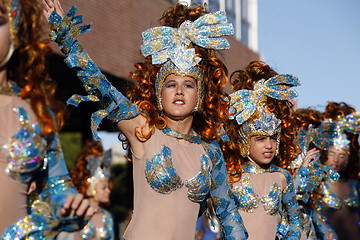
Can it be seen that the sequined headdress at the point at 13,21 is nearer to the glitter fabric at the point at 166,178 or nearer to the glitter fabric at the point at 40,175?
the glitter fabric at the point at 40,175

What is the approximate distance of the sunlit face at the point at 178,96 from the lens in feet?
16.6

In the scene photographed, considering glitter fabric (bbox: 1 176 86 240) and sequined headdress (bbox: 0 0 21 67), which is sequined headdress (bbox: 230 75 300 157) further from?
sequined headdress (bbox: 0 0 21 67)

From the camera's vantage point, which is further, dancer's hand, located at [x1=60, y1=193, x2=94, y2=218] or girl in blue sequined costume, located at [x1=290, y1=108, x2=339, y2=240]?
girl in blue sequined costume, located at [x1=290, y1=108, x2=339, y2=240]

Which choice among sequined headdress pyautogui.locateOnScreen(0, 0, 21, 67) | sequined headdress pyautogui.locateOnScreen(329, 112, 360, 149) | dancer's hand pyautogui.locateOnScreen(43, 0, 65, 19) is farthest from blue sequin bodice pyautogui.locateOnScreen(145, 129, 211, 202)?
sequined headdress pyautogui.locateOnScreen(329, 112, 360, 149)

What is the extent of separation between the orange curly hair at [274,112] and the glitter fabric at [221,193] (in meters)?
1.11

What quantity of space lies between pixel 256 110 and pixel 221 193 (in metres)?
1.41

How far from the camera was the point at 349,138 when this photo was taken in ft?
30.0

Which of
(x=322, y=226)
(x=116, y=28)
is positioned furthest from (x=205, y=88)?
(x=116, y=28)

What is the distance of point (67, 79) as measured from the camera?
1179 cm

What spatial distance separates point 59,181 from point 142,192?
4.55 feet

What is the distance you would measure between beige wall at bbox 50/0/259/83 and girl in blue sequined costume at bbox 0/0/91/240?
6.52 meters

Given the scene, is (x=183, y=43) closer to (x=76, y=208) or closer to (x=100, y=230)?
(x=76, y=208)

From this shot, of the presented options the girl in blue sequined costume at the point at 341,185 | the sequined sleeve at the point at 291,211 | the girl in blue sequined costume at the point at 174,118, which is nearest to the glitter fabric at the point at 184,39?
the girl in blue sequined costume at the point at 174,118

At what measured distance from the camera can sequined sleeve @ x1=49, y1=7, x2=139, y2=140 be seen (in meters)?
4.30
